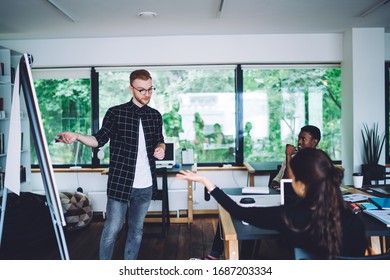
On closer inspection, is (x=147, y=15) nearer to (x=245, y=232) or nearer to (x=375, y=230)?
(x=245, y=232)

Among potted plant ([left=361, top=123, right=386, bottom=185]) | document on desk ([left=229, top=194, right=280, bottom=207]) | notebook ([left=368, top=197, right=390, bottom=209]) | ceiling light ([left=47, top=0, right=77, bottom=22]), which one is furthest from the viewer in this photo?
potted plant ([left=361, top=123, right=386, bottom=185])

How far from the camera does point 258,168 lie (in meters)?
3.99

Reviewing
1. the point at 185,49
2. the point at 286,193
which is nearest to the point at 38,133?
the point at 286,193

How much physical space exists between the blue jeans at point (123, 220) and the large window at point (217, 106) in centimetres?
234

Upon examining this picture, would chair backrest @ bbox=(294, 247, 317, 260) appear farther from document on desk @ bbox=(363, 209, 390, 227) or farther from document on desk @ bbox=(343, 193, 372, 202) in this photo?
document on desk @ bbox=(343, 193, 372, 202)

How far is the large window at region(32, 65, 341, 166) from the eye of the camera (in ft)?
14.8

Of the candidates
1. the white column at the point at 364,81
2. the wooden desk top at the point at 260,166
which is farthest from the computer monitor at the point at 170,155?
the white column at the point at 364,81

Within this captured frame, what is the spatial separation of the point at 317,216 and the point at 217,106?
3.33m

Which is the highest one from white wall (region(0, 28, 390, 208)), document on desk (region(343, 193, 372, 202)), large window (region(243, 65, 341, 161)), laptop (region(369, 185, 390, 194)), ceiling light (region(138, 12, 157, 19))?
ceiling light (region(138, 12, 157, 19))

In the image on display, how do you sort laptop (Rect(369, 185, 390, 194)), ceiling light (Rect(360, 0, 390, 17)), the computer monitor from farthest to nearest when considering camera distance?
the computer monitor → ceiling light (Rect(360, 0, 390, 17)) → laptop (Rect(369, 185, 390, 194))

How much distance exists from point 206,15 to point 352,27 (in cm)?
179

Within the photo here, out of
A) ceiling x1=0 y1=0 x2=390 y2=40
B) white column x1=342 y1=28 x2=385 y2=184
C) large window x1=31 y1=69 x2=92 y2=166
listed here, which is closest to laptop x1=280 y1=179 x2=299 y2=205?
ceiling x1=0 y1=0 x2=390 y2=40

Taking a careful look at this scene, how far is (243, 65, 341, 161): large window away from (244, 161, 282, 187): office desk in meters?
0.20

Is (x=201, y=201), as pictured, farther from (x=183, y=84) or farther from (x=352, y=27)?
(x=352, y=27)
